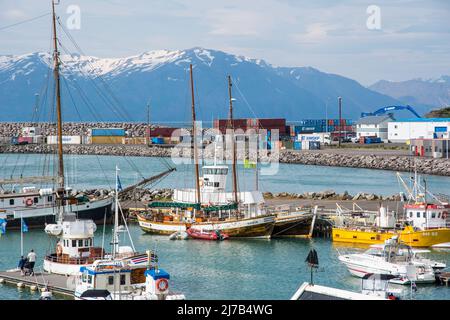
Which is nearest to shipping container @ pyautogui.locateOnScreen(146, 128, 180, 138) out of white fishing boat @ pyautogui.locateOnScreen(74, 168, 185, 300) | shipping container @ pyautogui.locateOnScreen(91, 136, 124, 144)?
shipping container @ pyautogui.locateOnScreen(91, 136, 124, 144)

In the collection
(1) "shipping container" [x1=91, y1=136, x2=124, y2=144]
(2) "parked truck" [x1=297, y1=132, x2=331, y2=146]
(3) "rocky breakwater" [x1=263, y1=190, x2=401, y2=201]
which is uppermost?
(1) "shipping container" [x1=91, y1=136, x2=124, y2=144]

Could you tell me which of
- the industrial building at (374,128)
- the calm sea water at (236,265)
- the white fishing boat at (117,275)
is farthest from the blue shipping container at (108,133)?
the white fishing boat at (117,275)

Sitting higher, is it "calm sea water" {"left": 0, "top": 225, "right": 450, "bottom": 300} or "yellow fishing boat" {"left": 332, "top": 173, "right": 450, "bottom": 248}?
"yellow fishing boat" {"left": 332, "top": 173, "right": 450, "bottom": 248}

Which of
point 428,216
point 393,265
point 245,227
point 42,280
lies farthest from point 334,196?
point 42,280

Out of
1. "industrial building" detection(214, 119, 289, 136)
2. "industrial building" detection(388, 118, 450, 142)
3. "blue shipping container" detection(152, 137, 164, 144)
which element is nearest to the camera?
"industrial building" detection(388, 118, 450, 142)

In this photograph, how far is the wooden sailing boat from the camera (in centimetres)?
3516

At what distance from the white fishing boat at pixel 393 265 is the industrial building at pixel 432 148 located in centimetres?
5434

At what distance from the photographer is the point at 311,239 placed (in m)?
35.2

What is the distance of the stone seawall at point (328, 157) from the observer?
72.8 metres

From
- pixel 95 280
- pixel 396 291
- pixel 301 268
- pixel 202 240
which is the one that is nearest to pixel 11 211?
pixel 202 240

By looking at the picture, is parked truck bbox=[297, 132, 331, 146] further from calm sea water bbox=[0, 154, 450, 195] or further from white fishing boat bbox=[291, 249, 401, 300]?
white fishing boat bbox=[291, 249, 401, 300]

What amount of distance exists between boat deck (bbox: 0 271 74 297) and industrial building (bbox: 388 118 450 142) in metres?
68.5

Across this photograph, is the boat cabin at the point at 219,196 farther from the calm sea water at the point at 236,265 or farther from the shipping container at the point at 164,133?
the shipping container at the point at 164,133
